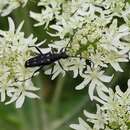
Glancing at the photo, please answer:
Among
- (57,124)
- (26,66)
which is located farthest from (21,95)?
(57,124)

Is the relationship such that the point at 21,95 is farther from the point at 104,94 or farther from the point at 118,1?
the point at 118,1

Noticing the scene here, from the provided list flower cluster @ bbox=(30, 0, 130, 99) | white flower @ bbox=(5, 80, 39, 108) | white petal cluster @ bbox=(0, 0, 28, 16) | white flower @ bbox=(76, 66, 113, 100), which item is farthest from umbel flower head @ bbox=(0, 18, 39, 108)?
white petal cluster @ bbox=(0, 0, 28, 16)

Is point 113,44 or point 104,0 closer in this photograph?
point 113,44

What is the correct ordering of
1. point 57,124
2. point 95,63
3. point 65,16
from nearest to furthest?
point 95,63 < point 65,16 < point 57,124

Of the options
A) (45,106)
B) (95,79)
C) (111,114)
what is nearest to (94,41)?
(95,79)

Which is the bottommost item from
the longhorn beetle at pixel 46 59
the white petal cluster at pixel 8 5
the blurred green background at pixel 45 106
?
the blurred green background at pixel 45 106

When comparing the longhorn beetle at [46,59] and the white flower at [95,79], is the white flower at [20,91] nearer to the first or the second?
the longhorn beetle at [46,59]

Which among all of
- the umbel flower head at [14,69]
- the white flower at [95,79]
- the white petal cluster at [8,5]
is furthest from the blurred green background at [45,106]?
the umbel flower head at [14,69]
